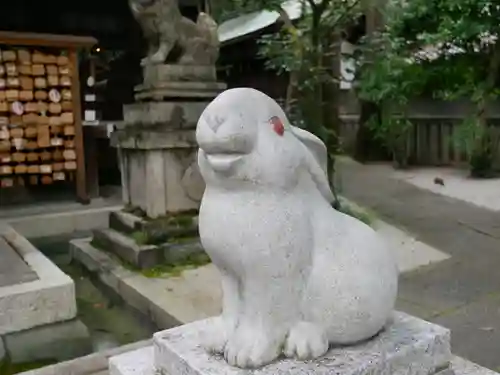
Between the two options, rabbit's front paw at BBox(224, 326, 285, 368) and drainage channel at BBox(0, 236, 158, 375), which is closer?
rabbit's front paw at BBox(224, 326, 285, 368)

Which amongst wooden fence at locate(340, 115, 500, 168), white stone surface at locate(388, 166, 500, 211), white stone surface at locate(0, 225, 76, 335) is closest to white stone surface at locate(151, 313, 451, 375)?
white stone surface at locate(0, 225, 76, 335)

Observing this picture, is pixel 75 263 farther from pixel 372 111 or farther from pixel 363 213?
pixel 372 111

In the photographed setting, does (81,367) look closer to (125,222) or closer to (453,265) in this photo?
(125,222)

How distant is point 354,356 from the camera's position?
1.84 meters

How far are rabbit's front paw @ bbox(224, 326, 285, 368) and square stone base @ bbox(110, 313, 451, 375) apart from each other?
0.08 ft

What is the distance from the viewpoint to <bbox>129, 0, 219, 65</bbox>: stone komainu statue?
511 centimetres

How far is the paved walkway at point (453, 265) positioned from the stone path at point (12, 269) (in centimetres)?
271

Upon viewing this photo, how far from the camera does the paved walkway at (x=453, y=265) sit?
3.27 metres

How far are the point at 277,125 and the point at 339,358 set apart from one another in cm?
82

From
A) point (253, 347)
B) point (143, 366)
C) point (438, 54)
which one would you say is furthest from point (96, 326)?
point (438, 54)

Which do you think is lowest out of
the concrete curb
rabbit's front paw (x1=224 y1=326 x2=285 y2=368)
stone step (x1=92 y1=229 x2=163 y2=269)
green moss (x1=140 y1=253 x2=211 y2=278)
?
the concrete curb

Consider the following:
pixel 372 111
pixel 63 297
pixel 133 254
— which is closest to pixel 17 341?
pixel 63 297

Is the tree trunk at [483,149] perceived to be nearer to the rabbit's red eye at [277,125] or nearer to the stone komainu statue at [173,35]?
the stone komainu statue at [173,35]

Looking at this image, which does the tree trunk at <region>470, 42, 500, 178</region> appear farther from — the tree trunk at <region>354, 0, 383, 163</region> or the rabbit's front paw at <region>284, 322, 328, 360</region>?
the rabbit's front paw at <region>284, 322, 328, 360</region>
